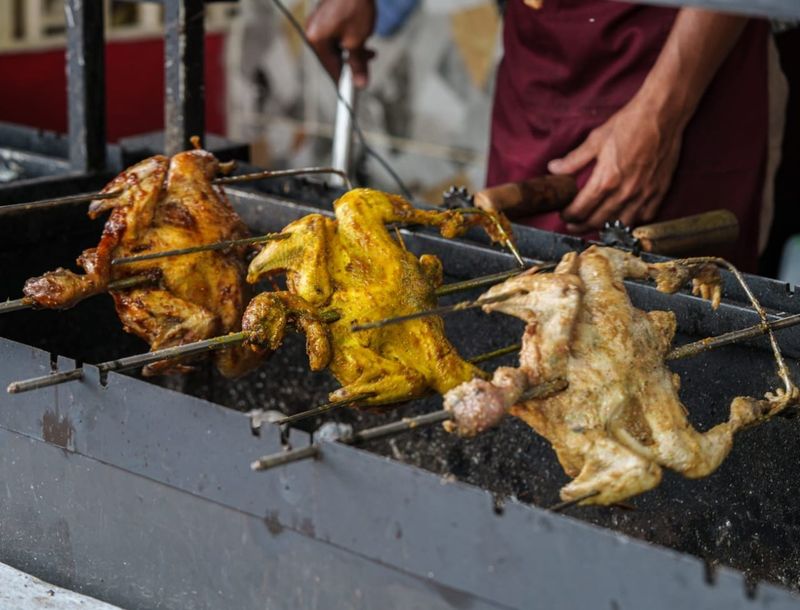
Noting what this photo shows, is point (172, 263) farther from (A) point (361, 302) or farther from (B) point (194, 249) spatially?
(A) point (361, 302)

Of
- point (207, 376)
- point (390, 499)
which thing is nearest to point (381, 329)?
point (390, 499)

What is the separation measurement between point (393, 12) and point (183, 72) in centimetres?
282

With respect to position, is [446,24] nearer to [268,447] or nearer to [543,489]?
[543,489]

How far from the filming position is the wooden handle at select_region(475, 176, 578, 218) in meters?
2.35

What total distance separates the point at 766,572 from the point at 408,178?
3736 millimetres

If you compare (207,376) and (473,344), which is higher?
→ (473,344)

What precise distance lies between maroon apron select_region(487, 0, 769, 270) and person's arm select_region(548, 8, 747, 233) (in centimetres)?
10

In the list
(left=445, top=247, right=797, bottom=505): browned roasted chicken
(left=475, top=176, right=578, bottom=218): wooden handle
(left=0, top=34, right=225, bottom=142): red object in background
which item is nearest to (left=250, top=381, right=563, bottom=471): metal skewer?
(left=445, top=247, right=797, bottom=505): browned roasted chicken

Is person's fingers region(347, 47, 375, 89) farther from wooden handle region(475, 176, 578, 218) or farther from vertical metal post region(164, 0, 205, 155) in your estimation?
wooden handle region(475, 176, 578, 218)

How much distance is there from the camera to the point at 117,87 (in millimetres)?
5781

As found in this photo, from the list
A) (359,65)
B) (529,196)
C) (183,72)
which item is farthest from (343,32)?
(529,196)

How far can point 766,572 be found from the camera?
7.02ft

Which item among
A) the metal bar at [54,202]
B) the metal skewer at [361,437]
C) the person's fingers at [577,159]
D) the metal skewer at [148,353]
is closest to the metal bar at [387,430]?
the metal skewer at [361,437]

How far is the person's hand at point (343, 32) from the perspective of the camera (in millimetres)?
3371
